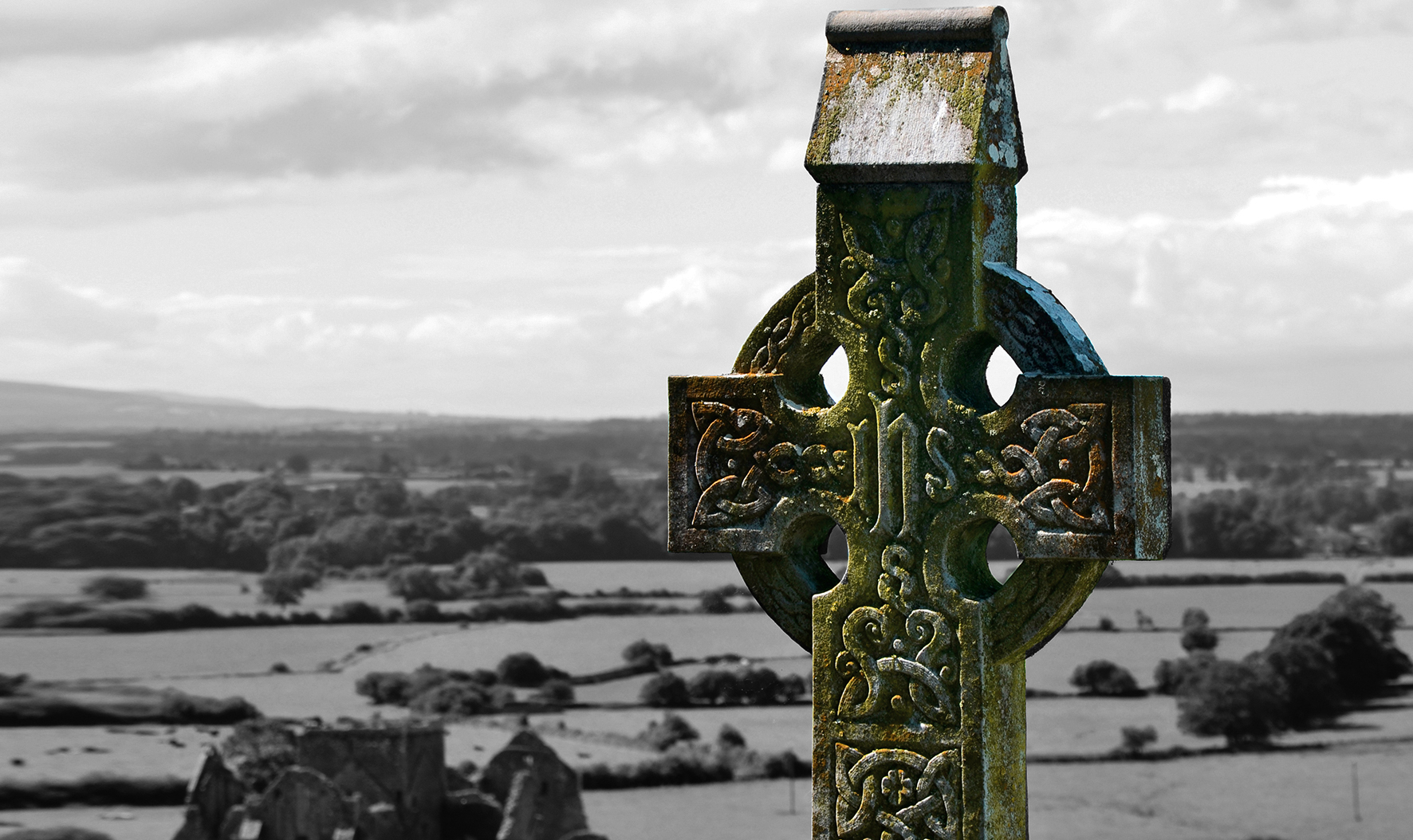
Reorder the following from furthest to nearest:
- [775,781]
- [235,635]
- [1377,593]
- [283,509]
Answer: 1. [283,509]
2. [235,635]
3. [1377,593]
4. [775,781]

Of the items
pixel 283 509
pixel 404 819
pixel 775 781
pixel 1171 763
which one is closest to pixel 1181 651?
pixel 1171 763

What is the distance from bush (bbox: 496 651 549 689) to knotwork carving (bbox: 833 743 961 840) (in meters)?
71.8

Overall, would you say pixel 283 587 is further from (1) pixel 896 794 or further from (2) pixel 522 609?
(1) pixel 896 794

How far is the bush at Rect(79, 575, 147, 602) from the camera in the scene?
81.4 meters

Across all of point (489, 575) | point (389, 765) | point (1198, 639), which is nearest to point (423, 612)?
point (489, 575)

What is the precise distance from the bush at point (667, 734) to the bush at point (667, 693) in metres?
2.07

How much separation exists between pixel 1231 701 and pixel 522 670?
32644 millimetres

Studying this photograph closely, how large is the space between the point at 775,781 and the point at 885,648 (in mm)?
66402

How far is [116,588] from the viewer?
269 ft

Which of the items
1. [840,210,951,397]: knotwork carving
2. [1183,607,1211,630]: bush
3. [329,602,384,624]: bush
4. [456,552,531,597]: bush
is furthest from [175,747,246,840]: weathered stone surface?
[840,210,951,397]: knotwork carving

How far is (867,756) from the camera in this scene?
5.45 m

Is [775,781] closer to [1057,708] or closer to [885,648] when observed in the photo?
[1057,708]

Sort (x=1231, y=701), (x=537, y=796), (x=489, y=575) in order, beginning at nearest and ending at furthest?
(x=537, y=796) → (x=1231, y=701) → (x=489, y=575)

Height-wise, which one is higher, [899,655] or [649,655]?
[899,655]
